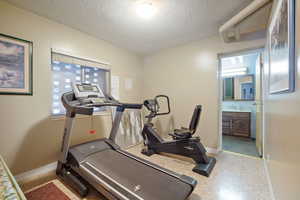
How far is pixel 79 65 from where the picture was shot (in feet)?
8.59

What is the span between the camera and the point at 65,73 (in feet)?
8.21

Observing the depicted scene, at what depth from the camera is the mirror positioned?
4.06 meters

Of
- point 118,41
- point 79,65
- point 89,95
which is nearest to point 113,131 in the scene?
point 89,95

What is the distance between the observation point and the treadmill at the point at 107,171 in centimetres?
140

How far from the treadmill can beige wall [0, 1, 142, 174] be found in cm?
45

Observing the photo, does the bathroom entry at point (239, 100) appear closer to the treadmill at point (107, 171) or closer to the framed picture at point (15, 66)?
the treadmill at point (107, 171)

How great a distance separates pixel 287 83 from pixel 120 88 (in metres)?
3.02

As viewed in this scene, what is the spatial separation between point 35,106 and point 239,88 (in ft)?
16.6

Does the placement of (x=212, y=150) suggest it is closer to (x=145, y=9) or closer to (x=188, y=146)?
(x=188, y=146)

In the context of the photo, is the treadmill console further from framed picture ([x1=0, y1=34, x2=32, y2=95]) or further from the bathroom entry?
the bathroom entry

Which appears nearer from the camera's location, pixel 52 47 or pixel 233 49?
pixel 52 47

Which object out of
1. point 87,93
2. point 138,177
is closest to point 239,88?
point 138,177

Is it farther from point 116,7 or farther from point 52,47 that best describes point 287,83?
point 52,47

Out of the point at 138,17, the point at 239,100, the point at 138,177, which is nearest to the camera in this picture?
the point at 138,177
